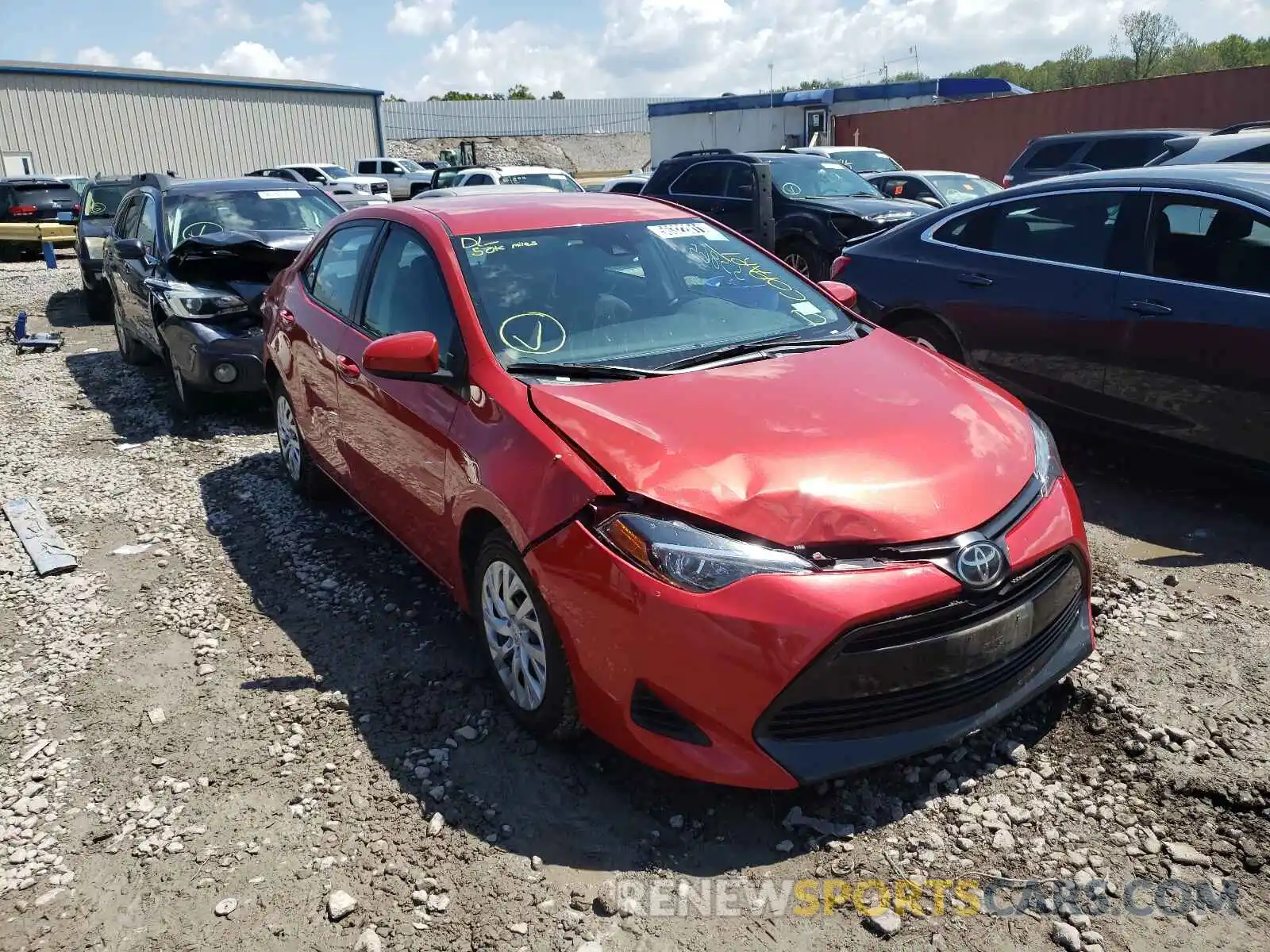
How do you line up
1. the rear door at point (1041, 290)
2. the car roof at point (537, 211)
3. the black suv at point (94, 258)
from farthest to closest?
the black suv at point (94, 258)
the rear door at point (1041, 290)
the car roof at point (537, 211)

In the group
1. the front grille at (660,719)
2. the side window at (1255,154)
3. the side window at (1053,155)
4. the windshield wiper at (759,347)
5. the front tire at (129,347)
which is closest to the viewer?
the front grille at (660,719)

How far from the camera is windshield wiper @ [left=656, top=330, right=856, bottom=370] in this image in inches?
139

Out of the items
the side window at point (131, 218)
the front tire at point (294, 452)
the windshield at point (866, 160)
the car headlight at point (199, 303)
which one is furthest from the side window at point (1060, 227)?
the windshield at point (866, 160)

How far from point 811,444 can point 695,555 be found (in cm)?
56

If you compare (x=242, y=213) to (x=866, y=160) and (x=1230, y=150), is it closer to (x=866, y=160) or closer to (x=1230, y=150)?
(x=1230, y=150)

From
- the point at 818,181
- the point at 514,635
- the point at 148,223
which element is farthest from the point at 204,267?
the point at 818,181

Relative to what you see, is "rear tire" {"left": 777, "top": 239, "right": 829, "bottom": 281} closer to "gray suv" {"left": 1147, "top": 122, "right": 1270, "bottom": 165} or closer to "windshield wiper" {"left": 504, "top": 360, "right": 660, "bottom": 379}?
"gray suv" {"left": 1147, "top": 122, "right": 1270, "bottom": 165}

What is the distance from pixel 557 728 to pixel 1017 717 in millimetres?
1489

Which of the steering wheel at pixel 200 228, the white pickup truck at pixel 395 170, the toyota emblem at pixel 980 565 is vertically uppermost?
the white pickup truck at pixel 395 170

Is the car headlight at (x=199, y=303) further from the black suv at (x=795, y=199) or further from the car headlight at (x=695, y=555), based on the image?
the car headlight at (x=695, y=555)

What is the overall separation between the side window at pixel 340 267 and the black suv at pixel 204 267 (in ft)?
7.03

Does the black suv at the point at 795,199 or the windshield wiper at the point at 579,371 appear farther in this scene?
the black suv at the point at 795,199

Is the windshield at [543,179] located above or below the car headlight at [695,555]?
above

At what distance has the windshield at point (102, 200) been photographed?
1522cm
